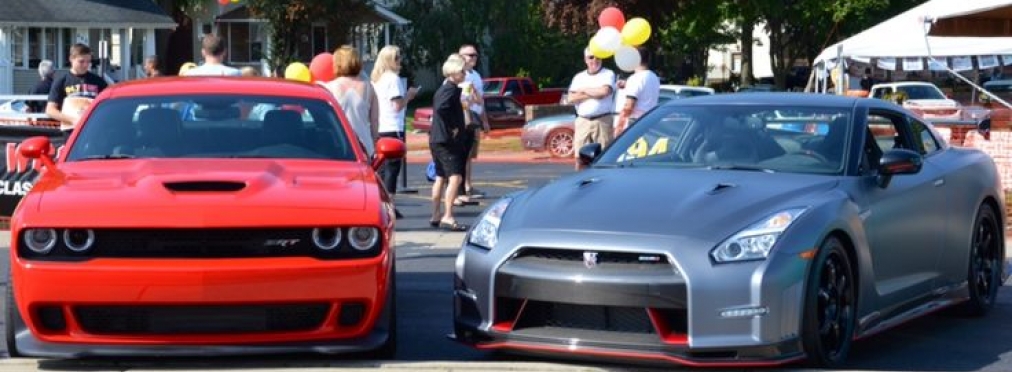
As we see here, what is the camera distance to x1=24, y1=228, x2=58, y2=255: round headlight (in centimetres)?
726

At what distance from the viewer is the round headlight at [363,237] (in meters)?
7.45

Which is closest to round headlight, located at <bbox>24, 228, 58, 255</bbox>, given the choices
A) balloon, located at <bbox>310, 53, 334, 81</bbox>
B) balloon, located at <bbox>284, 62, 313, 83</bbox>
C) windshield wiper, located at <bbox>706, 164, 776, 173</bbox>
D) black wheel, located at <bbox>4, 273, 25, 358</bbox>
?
black wheel, located at <bbox>4, 273, 25, 358</bbox>

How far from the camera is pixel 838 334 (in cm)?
773

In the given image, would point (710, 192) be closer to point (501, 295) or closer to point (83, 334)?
point (501, 295)

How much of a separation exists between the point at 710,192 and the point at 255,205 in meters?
2.06

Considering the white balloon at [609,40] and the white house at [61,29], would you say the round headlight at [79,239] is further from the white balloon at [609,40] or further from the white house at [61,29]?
the white house at [61,29]

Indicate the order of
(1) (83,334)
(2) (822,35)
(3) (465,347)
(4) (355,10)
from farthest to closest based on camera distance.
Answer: (2) (822,35), (4) (355,10), (3) (465,347), (1) (83,334)

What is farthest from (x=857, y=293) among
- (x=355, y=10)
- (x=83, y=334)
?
Result: (x=355, y=10)

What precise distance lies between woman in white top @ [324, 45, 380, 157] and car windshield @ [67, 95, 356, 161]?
12.1 feet

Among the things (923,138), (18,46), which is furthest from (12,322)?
(18,46)

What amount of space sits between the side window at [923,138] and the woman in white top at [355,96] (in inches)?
178

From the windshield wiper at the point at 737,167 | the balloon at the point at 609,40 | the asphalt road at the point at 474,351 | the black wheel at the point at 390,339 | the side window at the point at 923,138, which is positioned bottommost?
the asphalt road at the point at 474,351

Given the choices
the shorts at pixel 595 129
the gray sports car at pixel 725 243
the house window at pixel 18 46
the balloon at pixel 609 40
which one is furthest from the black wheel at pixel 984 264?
the house window at pixel 18 46

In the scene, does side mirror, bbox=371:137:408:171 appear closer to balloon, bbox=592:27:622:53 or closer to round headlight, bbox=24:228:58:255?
round headlight, bbox=24:228:58:255
